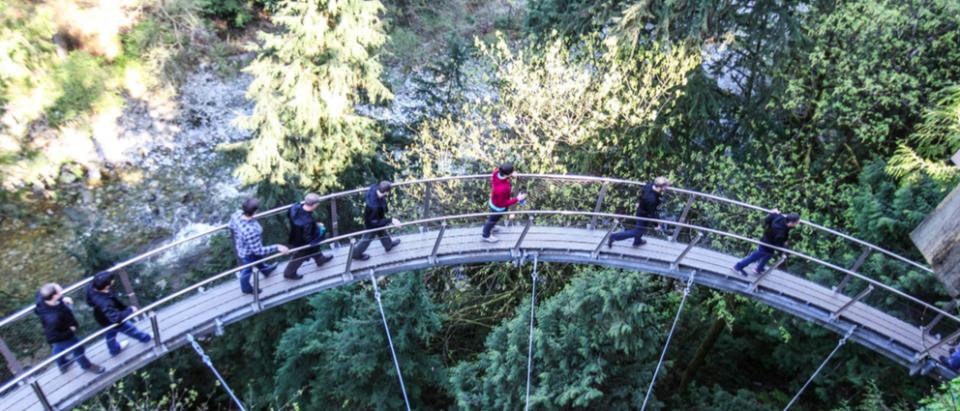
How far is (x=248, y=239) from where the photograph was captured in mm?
9016

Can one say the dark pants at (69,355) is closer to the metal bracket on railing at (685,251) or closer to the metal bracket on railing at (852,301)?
the metal bracket on railing at (685,251)

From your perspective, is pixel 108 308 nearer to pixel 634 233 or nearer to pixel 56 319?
pixel 56 319

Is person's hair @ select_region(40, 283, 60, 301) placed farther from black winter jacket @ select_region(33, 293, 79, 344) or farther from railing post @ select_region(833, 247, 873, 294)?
railing post @ select_region(833, 247, 873, 294)

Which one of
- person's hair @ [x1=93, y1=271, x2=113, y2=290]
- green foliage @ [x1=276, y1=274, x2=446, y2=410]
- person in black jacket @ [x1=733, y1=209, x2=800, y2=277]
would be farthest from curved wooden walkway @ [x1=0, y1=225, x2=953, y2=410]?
person's hair @ [x1=93, y1=271, x2=113, y2=290]

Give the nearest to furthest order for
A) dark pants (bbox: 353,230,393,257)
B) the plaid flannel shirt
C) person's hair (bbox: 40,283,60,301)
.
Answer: person's hair (bbox: 40,283,60,301) < the plaid flannel shirt < dark pants (bbox: 353,230,393,257)

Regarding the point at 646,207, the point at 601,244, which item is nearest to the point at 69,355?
the point at 601,244

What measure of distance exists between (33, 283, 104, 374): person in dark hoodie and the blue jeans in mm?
330

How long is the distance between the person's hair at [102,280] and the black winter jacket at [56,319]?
19.2 inches

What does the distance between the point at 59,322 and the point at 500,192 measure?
6.41 m

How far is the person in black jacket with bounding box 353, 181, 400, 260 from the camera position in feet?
31.4

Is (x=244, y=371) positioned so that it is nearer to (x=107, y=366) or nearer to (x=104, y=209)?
(x=107, y=366)

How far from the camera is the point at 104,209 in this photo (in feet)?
72.0

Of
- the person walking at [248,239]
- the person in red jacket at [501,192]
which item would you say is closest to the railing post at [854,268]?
the person in red jacket at [501,192]

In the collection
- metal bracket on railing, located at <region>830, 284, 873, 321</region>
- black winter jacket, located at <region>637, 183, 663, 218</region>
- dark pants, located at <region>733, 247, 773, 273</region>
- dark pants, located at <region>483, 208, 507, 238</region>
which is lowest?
metal bracket on railing, located at <region>830, 284, 873, 321</region>
